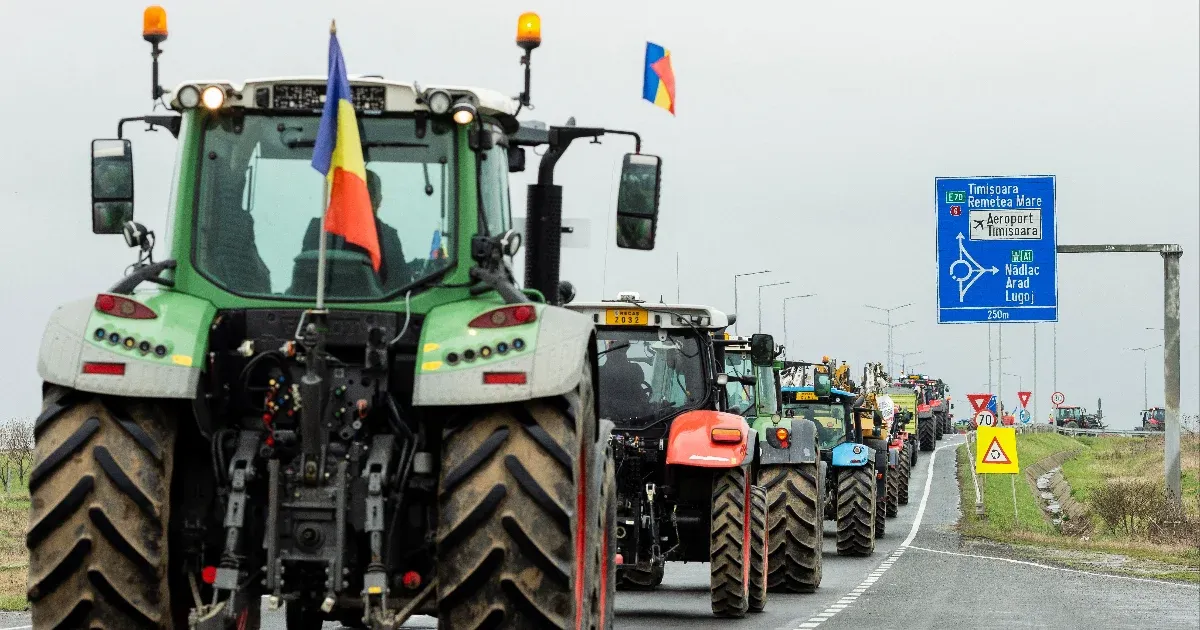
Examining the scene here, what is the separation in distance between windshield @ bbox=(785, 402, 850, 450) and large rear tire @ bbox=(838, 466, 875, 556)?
8.84 ft

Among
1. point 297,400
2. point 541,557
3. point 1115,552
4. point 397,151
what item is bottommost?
point 1115,552

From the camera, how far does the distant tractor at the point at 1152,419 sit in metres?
130

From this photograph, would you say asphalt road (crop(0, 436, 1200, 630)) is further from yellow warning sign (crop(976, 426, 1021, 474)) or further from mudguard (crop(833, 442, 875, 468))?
yellow warning sign (crop(976, 426, 1021, 474))

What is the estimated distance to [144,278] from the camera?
10125mm

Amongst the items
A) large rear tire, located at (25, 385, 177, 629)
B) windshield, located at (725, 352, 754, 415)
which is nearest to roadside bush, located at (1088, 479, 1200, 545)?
windshield, located at (725, 352, 754, 415)

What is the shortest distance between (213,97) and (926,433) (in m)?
79.3

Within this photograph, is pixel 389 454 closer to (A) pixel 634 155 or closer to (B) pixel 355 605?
(B) pixel 355 605

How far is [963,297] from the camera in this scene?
36625 mm

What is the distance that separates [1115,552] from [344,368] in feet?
81.6

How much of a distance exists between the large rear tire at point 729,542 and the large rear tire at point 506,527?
9.93 m

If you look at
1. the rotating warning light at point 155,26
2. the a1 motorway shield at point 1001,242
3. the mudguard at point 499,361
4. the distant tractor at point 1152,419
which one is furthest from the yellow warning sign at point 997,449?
the distant tractor at point 1152,419

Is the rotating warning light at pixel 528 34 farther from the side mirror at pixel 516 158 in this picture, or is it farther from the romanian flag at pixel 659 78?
the romanian flag at pixel 659 78

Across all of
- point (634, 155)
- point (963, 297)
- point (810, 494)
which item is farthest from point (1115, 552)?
point (634, 155)

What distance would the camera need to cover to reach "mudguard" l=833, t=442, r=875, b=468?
32.1m
